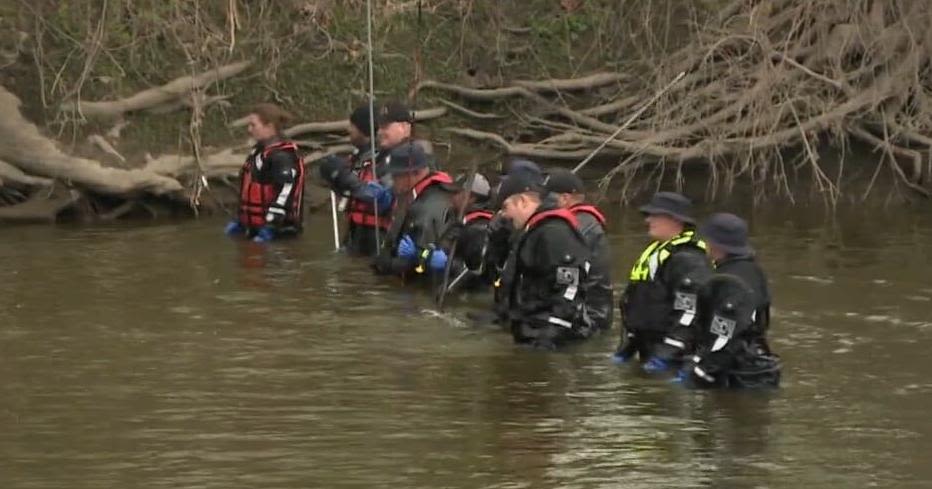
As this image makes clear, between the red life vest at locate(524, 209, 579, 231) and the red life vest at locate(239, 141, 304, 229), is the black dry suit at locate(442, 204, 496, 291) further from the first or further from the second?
the red life vest at locate(239, 141, 304, 229)

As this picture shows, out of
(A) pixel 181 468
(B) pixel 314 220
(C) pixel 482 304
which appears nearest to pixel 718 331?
(A) pixel 181 468

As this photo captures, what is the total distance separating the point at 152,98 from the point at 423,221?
6.17 meters

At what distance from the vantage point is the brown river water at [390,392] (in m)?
9.34

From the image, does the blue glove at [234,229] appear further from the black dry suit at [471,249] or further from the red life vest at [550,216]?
the red life vest at [550,216]

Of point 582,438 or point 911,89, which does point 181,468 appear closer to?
point 582,438

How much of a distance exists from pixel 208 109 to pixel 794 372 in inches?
420

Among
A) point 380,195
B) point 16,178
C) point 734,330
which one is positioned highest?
point 16,178

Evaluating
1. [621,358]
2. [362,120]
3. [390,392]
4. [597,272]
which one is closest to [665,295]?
[621,358]

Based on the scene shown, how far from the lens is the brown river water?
934 centimetres

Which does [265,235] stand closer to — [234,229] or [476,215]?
[234,229]

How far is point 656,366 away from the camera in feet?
37.7

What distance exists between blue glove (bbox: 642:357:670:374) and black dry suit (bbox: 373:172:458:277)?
3491mm

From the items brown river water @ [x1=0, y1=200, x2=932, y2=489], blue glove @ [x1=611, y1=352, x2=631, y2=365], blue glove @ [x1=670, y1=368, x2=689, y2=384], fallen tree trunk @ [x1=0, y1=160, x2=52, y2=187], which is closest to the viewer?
brown river water @ [x1=0, y1=200, x2=932, y2=489]

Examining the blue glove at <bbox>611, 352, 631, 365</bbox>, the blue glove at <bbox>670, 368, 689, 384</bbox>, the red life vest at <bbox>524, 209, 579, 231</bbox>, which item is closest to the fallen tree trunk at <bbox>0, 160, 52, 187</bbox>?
the red life vest at <bbox>524, 209, 579, 231</bbox>
